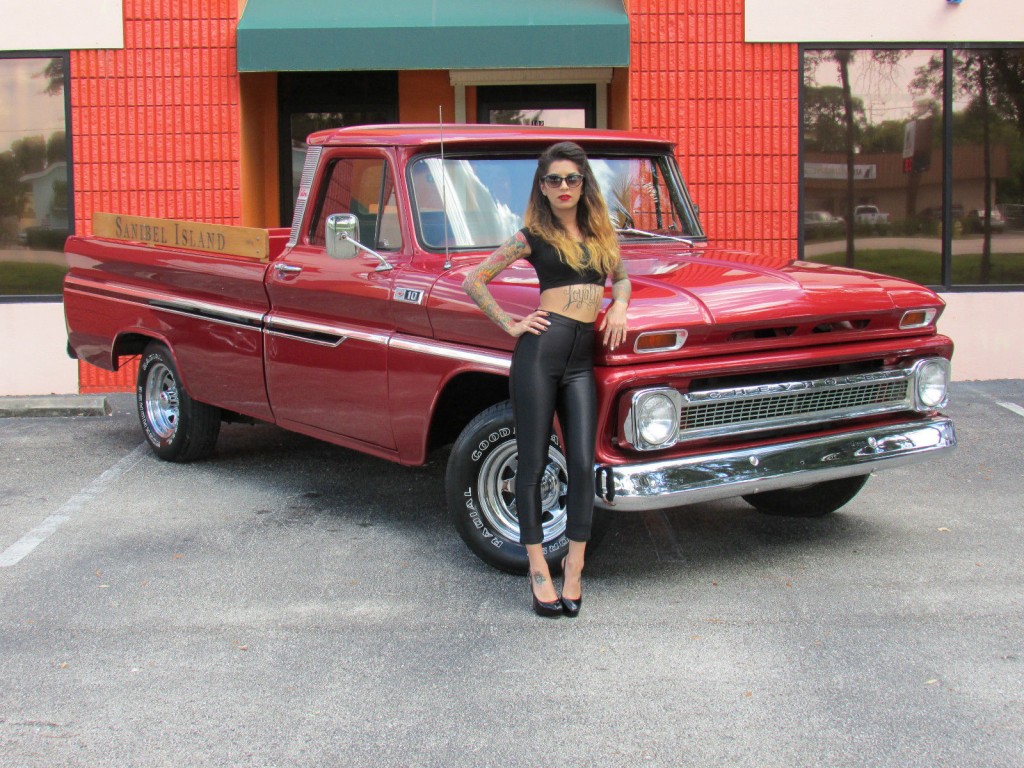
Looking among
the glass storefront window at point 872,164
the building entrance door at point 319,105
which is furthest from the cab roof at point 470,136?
the building entrance door at point 319,105

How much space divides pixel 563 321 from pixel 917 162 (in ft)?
23.8

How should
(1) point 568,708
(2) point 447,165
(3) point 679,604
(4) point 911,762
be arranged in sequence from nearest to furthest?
(4) point 911,762 < (1) point 568,708 < (3) point 679,604 < (2) point 447,165

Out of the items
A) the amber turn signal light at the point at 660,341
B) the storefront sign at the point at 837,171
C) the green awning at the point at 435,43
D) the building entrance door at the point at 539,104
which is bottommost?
the amber turn signal light at the point at 660,341

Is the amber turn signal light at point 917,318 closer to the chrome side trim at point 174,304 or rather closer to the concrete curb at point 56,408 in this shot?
the chrome side trim at point 174,304

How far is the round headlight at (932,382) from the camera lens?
5352mm

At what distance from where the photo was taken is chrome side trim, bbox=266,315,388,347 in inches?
230

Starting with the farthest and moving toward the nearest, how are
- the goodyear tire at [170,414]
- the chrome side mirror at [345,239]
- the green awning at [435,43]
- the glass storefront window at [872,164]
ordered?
the glass storefront window at [872,164] < the green awning at [435,43] < the goodyear tire at [170,414] < the chrome side mirror at [345,239]

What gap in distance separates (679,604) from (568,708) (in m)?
1.13

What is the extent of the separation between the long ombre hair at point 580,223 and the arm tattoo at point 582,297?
75 mm

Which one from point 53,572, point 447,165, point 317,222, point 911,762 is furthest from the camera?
point 317,222

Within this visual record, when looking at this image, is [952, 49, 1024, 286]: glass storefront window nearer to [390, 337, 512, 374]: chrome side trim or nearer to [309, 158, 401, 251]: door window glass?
[309, 158, 401, 251]: door window glass

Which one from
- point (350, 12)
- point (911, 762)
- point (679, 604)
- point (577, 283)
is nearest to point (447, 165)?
point (577, 283)

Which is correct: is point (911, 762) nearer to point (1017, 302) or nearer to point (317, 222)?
point (317, 222)

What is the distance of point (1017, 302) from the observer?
1066 centimetres
